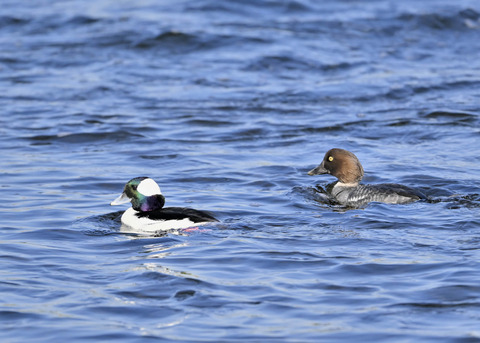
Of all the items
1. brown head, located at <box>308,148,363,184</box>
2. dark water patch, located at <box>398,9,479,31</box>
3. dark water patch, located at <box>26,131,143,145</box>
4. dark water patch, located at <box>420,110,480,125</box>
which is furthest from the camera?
dark water patch, located at <box>398,9,479,31</box>

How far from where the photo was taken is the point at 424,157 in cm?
1409

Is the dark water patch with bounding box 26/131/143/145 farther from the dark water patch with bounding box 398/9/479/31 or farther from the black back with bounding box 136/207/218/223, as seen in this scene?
the dark water patch with bounding box 398/9/479/31

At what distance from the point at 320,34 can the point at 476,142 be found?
388 inches

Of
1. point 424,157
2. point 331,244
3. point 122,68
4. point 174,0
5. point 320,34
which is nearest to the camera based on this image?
point 331,244

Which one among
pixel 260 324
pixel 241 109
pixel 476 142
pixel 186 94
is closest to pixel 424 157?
pixel 476 142

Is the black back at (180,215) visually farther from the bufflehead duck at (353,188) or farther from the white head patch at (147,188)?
the bufflehead duck at (353,188)

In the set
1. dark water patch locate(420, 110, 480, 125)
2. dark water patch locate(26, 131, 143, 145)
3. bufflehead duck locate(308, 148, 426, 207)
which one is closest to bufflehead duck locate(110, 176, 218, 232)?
bufflehead duck locate(308, 148, 426, 207)

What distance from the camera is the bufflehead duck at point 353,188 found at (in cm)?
1106

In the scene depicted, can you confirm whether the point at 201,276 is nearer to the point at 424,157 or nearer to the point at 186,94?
the point at 424,157

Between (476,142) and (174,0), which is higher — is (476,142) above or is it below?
below

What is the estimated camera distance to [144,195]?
405 inches

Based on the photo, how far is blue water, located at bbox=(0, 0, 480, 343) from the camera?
7230 mm

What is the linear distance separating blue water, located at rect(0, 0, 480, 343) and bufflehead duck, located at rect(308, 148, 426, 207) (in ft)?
0.92

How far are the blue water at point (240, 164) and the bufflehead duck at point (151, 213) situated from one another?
0.17 metres
